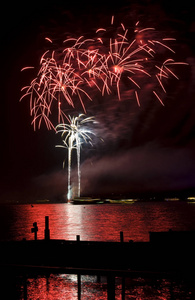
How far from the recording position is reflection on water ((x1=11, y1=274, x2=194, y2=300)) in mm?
12609

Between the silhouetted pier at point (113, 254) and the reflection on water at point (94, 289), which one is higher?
the silhouetted pier at point (113, 254)

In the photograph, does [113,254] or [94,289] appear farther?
[113,254]

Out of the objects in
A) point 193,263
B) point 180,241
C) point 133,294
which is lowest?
point 133,294

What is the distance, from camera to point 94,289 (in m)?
13.9

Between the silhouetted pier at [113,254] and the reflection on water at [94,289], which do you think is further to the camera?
the silhouetted pier at [113,254]

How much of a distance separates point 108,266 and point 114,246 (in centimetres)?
109

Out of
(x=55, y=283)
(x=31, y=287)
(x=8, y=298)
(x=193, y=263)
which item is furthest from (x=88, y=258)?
(x=8, y=298)

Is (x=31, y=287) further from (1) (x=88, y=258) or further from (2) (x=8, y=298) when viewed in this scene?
(2) (x=8, y=298)

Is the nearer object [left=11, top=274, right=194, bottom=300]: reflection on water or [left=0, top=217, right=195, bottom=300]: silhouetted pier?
[left=11, top=274, right=194, bottom=300]: reflection on water

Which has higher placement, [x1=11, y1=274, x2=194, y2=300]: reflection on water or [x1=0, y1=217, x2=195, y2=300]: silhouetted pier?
[x1=0, y1=217, x2=195, y2=300]: silhouetted pier

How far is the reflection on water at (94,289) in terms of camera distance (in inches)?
496

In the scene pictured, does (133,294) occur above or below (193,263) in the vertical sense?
below

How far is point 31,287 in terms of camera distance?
45.0 feet

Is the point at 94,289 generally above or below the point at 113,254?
below
